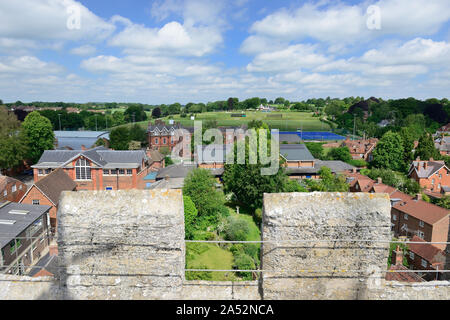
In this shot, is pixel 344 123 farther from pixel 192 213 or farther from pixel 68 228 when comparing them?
pixel 68 228

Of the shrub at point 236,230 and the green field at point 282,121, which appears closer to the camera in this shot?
the shrub at point 236,230

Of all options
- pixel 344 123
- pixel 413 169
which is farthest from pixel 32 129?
pixel 344 123

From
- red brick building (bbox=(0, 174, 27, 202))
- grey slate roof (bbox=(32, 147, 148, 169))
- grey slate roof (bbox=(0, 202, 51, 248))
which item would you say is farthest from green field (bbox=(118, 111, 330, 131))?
grey slate roof (bbox=(0, 202, 51, 248))

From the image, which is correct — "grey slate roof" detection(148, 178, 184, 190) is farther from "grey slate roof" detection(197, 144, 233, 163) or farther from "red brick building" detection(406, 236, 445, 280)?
"red brick building" detection(406, 236, 445, 280)

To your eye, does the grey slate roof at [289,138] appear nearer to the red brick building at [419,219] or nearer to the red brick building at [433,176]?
the red brick building at [433,176]

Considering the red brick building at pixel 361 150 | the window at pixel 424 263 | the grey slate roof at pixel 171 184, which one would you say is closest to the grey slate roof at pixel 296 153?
the red brick building at pixel 361 150

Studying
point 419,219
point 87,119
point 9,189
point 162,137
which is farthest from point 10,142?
point 87,119

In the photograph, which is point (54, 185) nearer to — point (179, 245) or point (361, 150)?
point (179, 245)
